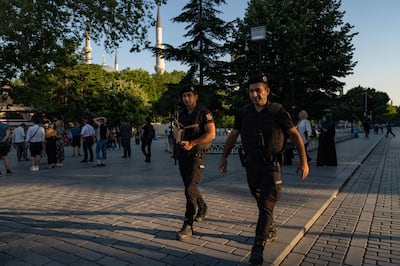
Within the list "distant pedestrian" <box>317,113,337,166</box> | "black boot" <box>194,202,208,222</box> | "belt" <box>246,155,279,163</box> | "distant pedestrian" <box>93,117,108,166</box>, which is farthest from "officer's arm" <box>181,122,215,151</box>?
"distant pedestrian" <box>93,117,108,166</box>

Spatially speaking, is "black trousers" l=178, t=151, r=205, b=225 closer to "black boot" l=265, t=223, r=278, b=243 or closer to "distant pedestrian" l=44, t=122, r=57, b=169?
"black boot" l=265, t=223, r=278, b=243

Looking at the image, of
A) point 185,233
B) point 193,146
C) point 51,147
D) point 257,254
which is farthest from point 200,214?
point 51,147

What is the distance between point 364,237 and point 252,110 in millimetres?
2317

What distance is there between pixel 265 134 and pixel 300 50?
56.2 feet

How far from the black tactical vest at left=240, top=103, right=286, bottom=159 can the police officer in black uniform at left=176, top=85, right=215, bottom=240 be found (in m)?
0.68

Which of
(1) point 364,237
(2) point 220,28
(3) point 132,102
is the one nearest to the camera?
(1) point 364,237

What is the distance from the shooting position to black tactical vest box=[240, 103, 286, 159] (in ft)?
11.4

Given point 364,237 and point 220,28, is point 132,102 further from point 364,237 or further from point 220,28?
point 364,237

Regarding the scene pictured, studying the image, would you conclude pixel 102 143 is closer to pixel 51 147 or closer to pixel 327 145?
pixel 51 147

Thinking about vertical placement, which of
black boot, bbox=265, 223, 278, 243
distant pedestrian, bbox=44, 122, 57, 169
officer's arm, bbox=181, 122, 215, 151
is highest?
officer's arm, bbox=181, 122, 215, 151

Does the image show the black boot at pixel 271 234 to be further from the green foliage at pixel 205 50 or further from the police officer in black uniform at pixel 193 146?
the green foliage at pixel 205 50

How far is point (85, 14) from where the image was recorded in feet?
49.2

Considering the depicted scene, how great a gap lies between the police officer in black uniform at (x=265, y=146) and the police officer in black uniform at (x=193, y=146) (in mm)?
641

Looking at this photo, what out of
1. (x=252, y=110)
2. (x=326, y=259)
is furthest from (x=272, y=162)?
(x=326, y=259)
